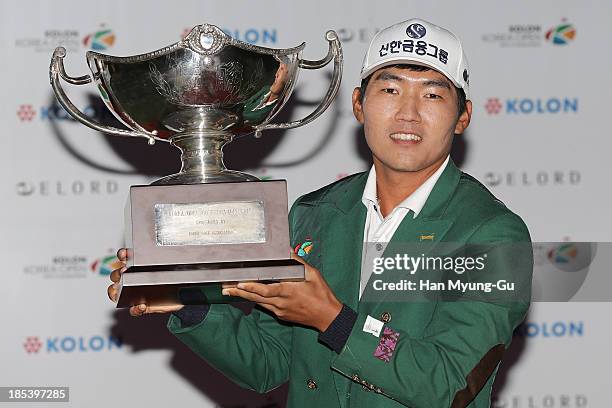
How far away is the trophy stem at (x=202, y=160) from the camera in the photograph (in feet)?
6.04

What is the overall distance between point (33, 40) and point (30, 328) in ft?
2.56

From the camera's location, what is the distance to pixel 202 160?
190cm

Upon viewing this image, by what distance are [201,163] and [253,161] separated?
126 centimetres

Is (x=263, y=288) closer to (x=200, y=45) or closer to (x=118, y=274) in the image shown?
(x=118, y=274)

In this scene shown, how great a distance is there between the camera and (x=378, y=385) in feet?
5.84

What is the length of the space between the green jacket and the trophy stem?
237 millimetres

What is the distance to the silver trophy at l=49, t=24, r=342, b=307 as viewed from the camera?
171cm

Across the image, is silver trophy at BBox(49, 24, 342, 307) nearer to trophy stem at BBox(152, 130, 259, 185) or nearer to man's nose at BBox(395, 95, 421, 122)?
trophy stem at BBox(152, 130, 259, 185)

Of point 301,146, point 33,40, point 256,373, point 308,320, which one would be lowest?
point 256,373

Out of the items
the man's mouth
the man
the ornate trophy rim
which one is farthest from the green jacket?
the ornate trophy rim

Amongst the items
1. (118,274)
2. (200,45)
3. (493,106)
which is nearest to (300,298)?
(118,274)

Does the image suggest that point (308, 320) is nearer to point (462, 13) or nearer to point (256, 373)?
point (256, 373)

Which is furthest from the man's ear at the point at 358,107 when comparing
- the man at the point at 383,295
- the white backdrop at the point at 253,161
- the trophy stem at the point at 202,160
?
the white backdrop at the point at 253,161

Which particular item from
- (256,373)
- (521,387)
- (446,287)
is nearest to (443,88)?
(446,287)
